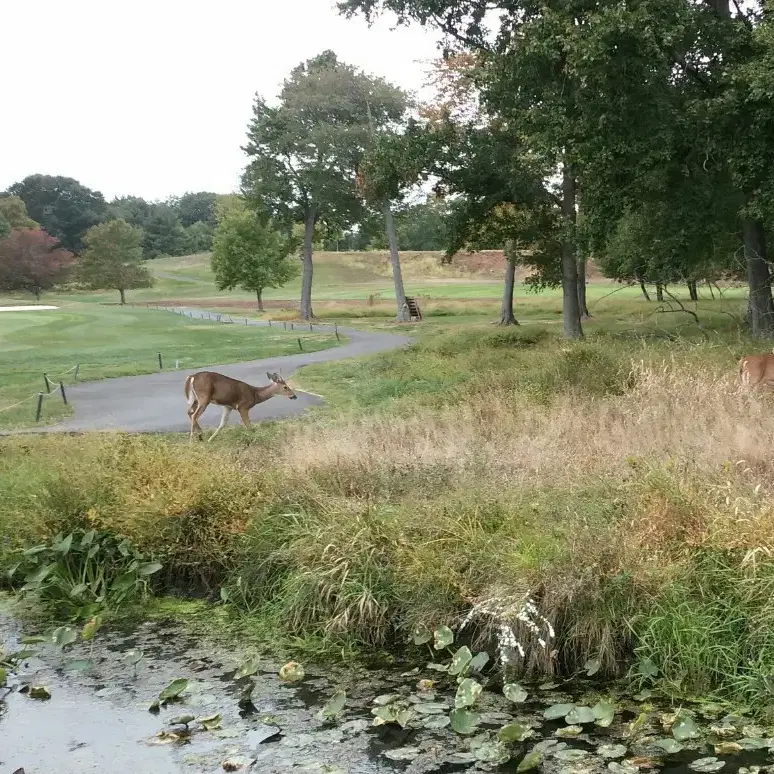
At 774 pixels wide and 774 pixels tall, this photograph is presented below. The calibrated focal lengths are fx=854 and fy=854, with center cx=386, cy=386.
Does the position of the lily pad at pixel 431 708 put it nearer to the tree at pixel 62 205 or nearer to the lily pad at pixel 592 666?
the lily pad at pixel 592 666

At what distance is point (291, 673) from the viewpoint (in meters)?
6.43

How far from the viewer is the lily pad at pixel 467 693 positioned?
18.5 ft

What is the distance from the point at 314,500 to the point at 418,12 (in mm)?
21915

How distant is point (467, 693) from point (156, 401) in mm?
14685

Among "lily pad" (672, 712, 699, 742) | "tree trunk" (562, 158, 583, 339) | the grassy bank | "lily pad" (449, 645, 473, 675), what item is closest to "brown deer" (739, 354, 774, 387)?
the grassy bank

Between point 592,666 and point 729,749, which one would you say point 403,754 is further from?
point 729,749

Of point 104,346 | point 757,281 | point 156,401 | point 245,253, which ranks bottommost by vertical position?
point 156,401

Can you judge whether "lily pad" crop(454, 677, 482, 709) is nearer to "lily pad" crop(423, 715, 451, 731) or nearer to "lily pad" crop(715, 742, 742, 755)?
"lily pad" crop(423, 715, 451, 731)

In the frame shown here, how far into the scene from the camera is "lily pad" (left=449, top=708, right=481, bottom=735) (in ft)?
17.6

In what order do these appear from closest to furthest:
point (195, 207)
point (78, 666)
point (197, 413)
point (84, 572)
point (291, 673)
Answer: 1. point (291, 673)
2. point (78, 666)
3. point (84, 572)
4. point (197, 413)
5. point (195, 207)

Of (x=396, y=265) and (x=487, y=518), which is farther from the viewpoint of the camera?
(x=396, y=265)

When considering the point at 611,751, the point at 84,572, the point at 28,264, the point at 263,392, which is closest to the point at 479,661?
the point at 611,751

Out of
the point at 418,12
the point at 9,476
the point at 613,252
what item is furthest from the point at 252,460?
the point at 613,252

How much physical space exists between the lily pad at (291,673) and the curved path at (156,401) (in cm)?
809
